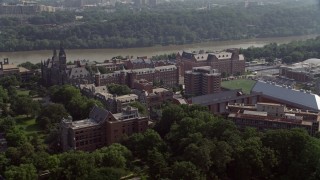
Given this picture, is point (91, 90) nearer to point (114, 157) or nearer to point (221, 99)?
point (221, 99)

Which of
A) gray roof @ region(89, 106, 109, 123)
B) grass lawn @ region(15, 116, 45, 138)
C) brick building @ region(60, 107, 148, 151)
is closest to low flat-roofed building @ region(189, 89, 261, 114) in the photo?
brick building @ region(60, 107, 148, 151)

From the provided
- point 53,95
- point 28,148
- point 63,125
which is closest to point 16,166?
point 28,148

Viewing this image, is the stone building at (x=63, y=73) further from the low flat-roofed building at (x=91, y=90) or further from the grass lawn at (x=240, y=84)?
the grass lawn at (x=240, y=84)

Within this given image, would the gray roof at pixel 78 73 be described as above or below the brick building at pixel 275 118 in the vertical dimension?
above

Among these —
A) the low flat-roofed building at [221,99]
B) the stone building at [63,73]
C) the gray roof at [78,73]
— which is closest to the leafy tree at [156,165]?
the low flat-roofed building at [221,99]

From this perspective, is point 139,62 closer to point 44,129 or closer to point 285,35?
point 44,129

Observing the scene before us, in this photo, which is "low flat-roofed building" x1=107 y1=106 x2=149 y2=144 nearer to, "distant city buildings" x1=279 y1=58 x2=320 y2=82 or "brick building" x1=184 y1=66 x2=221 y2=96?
"brick building" x1=184 y1=66 x2=221 y2=96
